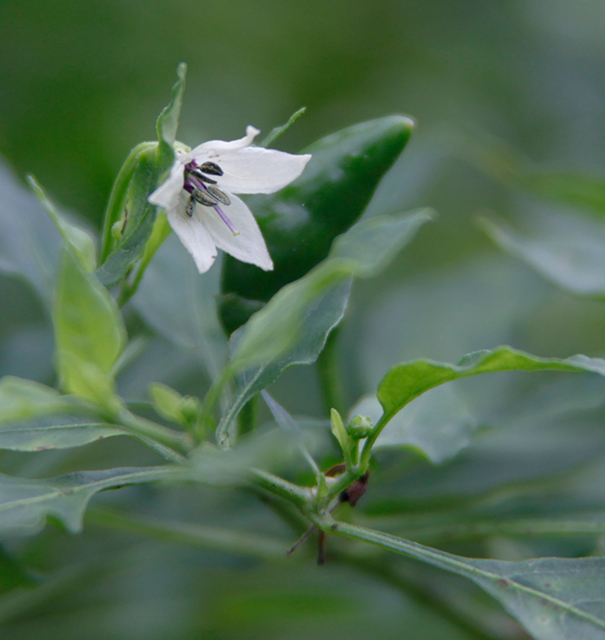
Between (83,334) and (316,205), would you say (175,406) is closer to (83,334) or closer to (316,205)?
(83,334)

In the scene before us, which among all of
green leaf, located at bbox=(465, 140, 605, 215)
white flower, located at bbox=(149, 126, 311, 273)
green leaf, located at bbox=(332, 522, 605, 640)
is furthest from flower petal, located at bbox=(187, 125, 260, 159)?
green leaf, located at bbox=(465, 140, 605, 215)

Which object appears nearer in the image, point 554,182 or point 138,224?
point 138,224

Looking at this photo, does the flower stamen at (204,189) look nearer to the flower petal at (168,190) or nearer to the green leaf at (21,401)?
the flower petal at (168,190)

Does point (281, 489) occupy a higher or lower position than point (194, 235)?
lower

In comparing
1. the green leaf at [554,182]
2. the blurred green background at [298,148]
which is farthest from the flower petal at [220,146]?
the green leaf at [554,182]

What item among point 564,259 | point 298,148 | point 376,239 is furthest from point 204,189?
point 298,148

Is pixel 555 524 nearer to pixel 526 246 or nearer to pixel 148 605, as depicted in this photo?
pixel 526 246
